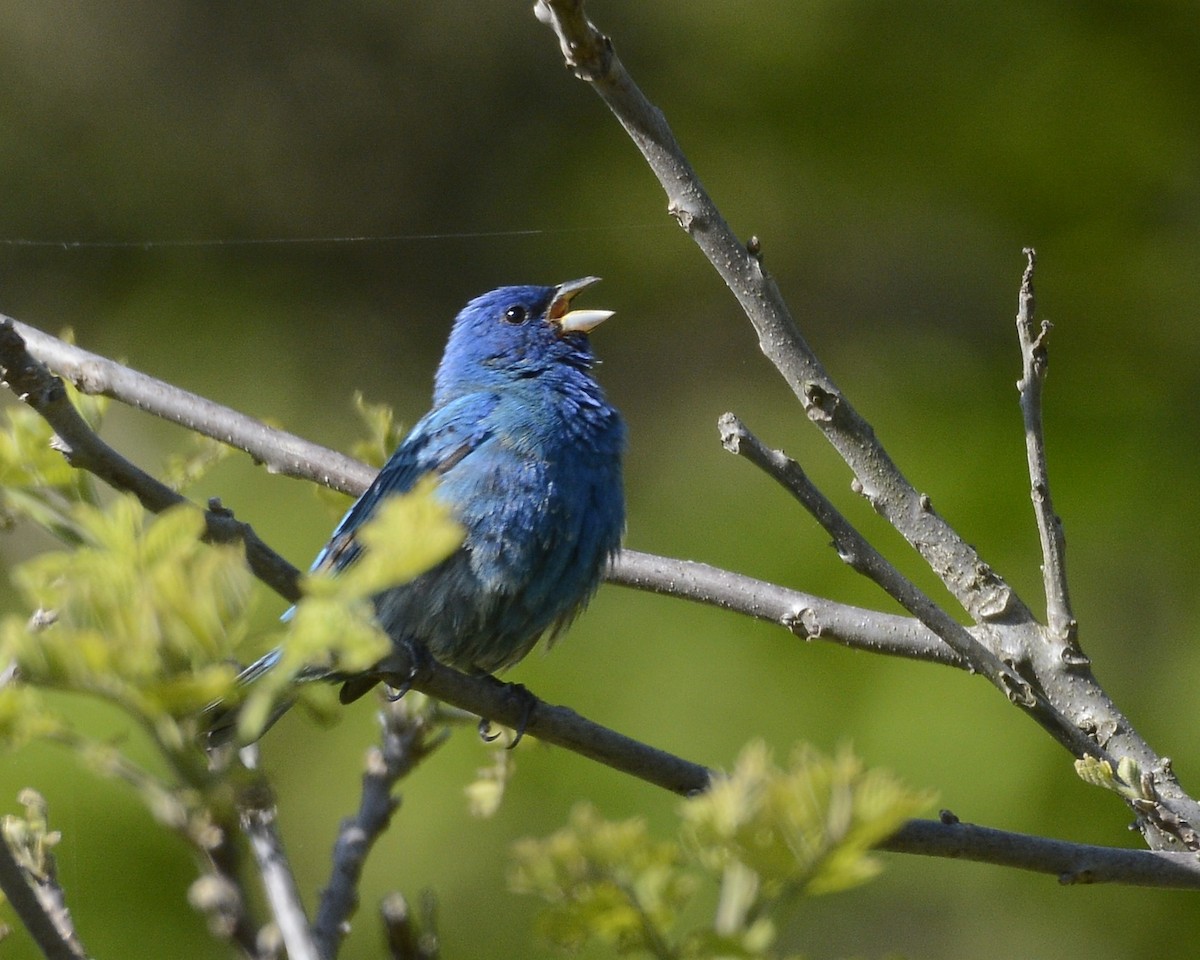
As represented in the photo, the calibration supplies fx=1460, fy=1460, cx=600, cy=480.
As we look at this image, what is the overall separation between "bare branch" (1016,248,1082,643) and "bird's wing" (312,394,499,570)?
1.09 m

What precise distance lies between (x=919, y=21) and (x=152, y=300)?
258 centimetres

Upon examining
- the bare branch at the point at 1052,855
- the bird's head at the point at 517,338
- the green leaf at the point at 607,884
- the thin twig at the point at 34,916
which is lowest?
the thin twig at the point at 34,916

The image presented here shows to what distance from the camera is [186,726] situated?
100 centimetres

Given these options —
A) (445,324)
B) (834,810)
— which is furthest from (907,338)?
(834,810)

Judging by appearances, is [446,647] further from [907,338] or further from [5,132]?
[5,132]

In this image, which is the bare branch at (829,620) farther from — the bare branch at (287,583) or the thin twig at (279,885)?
the thin twig at (279,885)

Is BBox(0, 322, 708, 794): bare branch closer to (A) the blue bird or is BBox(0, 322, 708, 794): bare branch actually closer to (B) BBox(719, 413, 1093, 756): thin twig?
(B) BBox(719, 413, 1093, 756): thin twig

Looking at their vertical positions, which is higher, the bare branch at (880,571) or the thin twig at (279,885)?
the bare branch at (880,571)

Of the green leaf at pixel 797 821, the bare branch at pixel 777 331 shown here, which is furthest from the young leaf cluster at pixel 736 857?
the bare branch at pixel 777 331

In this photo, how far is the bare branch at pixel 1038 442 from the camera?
1.94 m

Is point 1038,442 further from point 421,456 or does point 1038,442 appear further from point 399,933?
point 421,456

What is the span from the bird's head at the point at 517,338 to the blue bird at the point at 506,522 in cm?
26

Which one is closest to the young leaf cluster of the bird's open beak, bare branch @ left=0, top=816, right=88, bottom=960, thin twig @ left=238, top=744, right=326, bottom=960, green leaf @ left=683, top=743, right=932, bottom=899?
green leaf @ left=683, top=743, right=932, bottom=899

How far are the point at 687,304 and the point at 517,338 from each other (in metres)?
1.11
